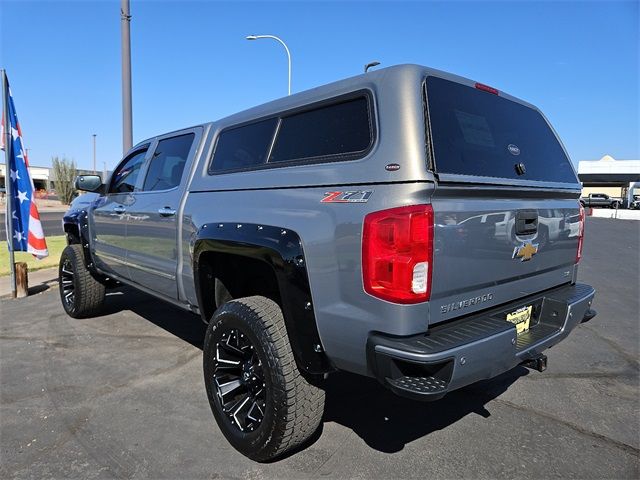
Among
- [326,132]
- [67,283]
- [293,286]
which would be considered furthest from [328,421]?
[67,283]

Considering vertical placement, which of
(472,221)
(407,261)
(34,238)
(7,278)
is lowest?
(7,278)

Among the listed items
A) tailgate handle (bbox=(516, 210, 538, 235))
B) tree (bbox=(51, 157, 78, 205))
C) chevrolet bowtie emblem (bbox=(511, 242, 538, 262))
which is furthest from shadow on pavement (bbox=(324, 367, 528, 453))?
tree (bbox=(51, 157, 78, 205))

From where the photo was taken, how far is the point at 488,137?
279 cm

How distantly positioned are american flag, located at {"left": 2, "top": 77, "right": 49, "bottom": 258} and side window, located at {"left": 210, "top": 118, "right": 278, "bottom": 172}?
4.77 m

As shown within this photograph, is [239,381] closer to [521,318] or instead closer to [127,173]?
[521,318]

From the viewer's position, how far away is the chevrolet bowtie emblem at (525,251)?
8.64ft

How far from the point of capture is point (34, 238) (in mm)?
7039

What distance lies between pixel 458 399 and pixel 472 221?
179 cm

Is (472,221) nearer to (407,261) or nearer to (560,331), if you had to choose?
(407,261)

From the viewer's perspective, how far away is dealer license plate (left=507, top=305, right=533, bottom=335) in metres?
2.69

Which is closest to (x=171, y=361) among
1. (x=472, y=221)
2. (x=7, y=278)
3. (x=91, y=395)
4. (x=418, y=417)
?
(x=91, y=395)

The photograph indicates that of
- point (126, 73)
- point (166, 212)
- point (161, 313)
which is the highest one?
point (126, 73)

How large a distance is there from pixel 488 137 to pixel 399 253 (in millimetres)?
1147

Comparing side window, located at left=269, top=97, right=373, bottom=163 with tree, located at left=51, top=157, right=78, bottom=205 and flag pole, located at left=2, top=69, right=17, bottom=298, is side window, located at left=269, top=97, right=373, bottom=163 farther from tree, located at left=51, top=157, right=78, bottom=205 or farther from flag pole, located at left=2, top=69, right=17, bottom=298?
tree, located at left=51, top=157, right=78, bottom=205
